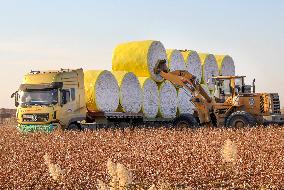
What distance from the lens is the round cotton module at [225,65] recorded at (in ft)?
80.4

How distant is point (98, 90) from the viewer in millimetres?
18016

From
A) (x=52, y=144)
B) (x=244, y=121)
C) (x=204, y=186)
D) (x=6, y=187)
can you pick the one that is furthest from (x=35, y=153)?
(x=244, y=121)

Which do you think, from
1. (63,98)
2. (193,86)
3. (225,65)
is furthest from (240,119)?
(225,65)

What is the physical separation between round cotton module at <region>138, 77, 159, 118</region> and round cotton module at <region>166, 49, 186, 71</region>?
4.71 feet

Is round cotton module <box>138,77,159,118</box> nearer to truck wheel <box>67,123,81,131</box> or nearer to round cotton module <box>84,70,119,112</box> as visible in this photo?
round cotton module <box>84,70,119,112</box>

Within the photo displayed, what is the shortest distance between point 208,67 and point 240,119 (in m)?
6.46

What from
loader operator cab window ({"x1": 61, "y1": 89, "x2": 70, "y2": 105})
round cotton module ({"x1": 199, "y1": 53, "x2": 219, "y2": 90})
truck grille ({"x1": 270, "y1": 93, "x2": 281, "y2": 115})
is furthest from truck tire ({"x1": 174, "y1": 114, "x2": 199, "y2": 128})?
round cotton module ({"x1": 199, "y1": 53, "x2": 219, "y2": 90})

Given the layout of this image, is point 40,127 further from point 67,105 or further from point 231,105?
point 231,105

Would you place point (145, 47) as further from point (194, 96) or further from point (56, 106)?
point (56, 106)

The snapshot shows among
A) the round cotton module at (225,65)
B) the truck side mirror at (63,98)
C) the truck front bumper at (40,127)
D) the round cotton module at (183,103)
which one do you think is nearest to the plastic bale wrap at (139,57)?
the round cotton module at (183,103)

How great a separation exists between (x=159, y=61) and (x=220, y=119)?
3326 mm

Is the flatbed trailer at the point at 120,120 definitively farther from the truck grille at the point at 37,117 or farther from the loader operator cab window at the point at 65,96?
the truck grille at the point at 37,117

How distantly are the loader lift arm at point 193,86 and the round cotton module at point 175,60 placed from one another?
2.67ft

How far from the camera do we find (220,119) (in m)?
18.2
